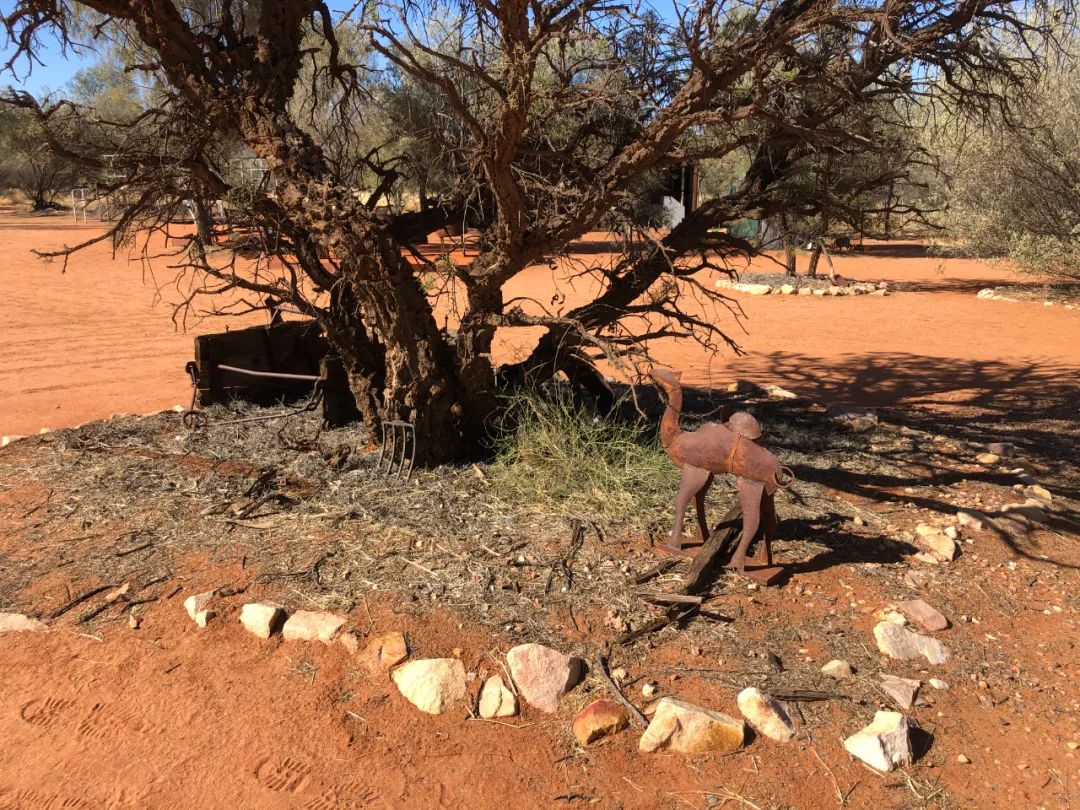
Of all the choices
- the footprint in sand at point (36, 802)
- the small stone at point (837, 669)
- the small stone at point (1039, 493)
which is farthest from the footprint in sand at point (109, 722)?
the small stone at point (1039, 493)

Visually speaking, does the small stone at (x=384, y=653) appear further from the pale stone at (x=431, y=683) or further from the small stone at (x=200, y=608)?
the small stone at (x=200, y=608)

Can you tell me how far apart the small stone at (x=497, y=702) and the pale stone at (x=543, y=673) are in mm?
62

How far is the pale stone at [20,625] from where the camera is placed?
3.55 meters

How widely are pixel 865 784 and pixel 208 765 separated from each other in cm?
225

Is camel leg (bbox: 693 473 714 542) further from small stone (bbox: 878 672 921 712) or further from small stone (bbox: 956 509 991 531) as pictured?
small stone (bbox: 956 509 991 531)

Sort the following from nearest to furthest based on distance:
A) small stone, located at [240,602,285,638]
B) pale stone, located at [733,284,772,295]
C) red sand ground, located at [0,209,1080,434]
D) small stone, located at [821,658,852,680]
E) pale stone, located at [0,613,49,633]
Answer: small stone, located at [821,658,852,680] < small stone, located at [240,602,285,638] < pale stone, located at [0,613,49,633] < red sand ground, located at [0,209,1080,434] < pale stone, located at [733,284,772,295]

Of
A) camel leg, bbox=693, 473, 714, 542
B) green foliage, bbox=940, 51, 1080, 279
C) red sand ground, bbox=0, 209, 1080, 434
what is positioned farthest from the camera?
green foliage, bbox=940, 51, 1080, 279

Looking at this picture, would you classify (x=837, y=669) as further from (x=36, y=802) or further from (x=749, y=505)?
(x=36, y=802)

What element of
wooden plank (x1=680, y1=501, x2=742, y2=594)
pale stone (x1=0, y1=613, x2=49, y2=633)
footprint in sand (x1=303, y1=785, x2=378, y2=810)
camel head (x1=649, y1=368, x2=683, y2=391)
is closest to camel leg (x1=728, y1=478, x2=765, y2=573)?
wooden plank (x1=680, y1=501, x2=742, y2=594)

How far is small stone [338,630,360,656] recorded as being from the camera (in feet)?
10.9

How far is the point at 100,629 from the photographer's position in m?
3.54

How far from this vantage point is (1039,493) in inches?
203

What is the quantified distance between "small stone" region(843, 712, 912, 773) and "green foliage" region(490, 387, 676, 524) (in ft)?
5.61

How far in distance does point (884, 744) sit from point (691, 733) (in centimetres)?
66
